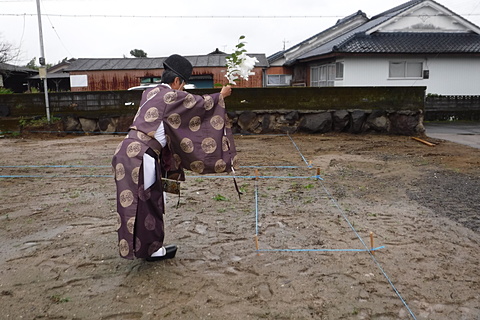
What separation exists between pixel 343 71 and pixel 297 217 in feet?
40.6

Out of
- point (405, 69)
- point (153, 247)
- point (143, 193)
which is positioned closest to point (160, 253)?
point (153, 247)

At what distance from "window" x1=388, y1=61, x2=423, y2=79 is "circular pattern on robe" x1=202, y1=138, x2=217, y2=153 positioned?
14.6 meters

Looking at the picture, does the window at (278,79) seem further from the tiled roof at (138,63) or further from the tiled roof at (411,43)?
the tiled roof at (411,43)

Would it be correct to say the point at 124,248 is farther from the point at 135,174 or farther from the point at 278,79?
the point at 278,79

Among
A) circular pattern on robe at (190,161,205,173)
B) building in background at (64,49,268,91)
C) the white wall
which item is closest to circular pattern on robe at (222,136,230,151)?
circular pattern on robe at (190,161,205,173)

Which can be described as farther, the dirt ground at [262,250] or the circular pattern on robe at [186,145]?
the circular pattern on robe at [186,145]

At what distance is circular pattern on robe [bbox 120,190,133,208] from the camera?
118 inches

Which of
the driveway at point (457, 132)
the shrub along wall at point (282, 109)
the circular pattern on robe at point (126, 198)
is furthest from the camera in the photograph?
the shrub along wall at point (282, 109)

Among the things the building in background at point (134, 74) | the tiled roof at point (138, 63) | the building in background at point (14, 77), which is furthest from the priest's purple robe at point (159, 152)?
the building in background at point (14, 77)

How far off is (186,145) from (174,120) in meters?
0.21

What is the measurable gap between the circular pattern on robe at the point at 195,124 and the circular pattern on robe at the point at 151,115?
0.26 meters

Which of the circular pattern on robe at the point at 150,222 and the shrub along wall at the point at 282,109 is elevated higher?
the shrub along wall at the point at 282,109

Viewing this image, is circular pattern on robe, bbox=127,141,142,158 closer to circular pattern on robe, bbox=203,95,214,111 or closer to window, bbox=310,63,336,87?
circular pattern on robe, bbox=203,95,214,111

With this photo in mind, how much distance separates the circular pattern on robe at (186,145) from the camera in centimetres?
317
